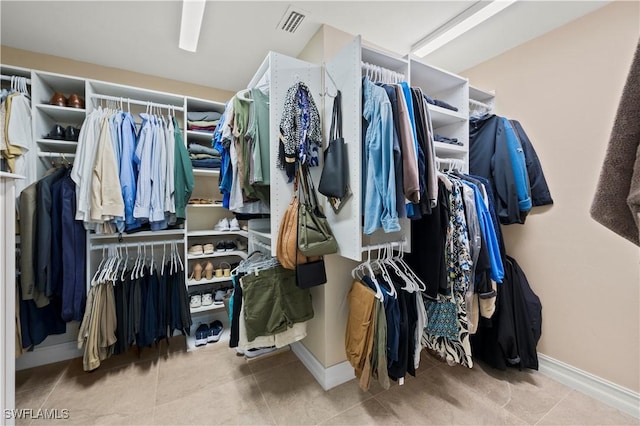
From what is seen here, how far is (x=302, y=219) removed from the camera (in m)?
1.43

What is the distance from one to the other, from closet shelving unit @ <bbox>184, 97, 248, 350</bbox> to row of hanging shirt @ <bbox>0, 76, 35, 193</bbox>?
3.52 ft

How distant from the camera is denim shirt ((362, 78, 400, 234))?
1.22 m

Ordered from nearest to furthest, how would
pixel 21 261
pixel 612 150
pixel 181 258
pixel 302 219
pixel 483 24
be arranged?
pixel 612 150 → pixel 302 219 → pixel 21 261 → pixel 483 24 → pixel 181 258

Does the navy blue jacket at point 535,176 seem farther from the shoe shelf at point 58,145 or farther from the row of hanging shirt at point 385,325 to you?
the shoe shelf at point 58,145

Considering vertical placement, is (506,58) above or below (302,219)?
above

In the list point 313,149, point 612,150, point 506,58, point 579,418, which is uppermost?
point 506,58

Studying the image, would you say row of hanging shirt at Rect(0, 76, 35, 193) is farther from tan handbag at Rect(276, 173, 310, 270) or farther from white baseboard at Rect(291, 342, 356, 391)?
white baseboard at Rect(291, 342, 356, 391)

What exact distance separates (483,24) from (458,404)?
2.68 m

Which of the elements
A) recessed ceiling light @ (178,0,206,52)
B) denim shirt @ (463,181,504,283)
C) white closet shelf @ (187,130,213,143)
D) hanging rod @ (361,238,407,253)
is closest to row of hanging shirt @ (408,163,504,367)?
denim shirt @ (463,181,504,283)

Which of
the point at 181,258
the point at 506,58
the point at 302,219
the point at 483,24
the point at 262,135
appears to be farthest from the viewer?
the point at 181,258

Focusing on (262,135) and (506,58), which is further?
(506,58)

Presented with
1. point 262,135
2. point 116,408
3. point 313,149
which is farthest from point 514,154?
point 116,408

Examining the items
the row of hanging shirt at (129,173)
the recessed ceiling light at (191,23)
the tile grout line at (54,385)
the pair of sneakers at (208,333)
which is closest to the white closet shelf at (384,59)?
the recessed ceiling light at (191,23)

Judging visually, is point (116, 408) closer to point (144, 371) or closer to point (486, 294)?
point (144, 371)
